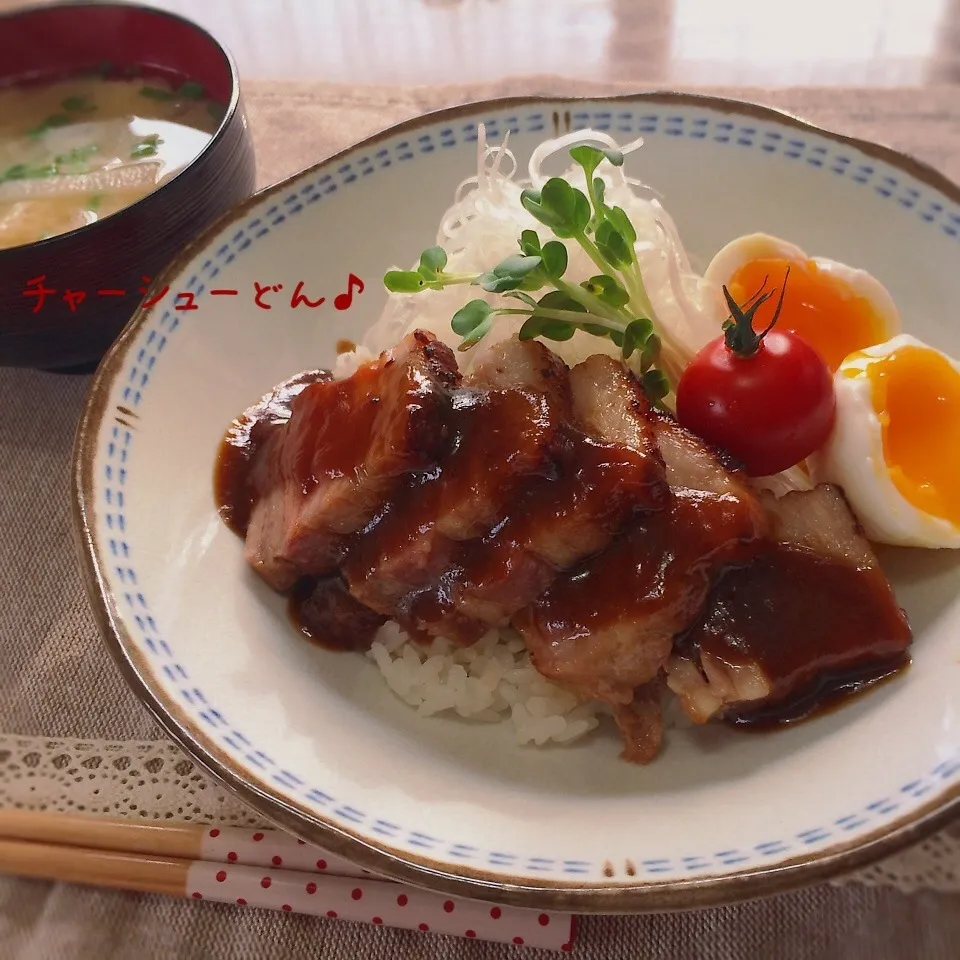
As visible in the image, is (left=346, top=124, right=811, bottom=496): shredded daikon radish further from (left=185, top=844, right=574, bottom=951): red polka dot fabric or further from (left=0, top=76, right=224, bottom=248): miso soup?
(left=185, top=844, right=574, bottom=951): red polka dot fabric

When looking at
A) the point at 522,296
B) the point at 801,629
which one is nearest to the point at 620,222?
the point at 522,296

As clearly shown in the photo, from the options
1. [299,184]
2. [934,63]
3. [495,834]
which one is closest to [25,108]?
[299,184]

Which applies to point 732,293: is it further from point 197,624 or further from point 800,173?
point 197,624

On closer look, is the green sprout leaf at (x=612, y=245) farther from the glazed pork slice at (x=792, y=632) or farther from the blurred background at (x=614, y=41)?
the blurred background at (x=614, y=41)

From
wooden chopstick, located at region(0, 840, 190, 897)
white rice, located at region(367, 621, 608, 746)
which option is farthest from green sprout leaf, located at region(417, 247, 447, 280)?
wooden chopstick, located at region(0, 840, 190, 897)

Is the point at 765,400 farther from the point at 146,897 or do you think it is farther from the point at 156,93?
the point at 156,93

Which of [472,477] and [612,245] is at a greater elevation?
[612,245]
